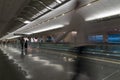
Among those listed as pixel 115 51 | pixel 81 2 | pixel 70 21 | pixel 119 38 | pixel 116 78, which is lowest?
pixel 116 78

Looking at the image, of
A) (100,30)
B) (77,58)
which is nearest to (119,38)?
(100,30)

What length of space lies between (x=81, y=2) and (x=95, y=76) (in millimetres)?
3392

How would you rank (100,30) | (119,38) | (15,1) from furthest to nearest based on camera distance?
(15,1) → (119,38) → (100,30)

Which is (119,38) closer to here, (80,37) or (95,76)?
(80,37)

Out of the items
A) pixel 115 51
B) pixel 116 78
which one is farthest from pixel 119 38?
pixel 115 51

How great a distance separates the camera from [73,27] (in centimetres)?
182

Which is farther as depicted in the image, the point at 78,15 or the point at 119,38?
the point at 119,38

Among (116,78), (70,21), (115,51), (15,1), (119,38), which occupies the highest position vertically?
(15,1)

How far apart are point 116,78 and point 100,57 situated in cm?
328

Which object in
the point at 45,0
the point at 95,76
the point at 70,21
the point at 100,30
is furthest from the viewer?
the point at 45,0

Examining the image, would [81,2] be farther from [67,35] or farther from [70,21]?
[67,35]

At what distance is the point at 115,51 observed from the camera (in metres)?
7.53

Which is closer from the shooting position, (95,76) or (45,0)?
(95,76)

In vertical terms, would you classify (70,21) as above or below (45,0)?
below
